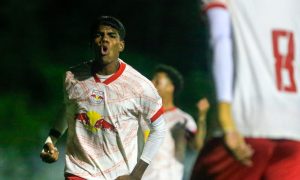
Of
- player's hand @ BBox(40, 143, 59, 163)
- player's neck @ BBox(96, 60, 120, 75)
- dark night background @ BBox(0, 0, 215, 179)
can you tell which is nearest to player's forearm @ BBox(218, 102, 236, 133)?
player's neck @ BBox(96, 60, 120, 75)

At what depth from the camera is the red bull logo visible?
16.3 ft

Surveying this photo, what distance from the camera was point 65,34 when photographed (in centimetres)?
751

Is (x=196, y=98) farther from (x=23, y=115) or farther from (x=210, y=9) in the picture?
(x=210, y=9)

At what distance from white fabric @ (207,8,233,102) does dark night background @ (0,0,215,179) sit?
273cm

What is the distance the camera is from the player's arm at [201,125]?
6.55 metres

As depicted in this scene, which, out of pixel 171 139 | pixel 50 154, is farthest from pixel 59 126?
pixel 171 139

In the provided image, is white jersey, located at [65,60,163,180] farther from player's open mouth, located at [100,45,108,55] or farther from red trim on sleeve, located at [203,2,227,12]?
red trim on sleeve, located at [203,2,227,12]

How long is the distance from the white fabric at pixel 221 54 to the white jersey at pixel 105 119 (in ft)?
2.38

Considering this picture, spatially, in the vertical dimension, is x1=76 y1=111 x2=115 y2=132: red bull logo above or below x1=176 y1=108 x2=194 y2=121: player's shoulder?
above

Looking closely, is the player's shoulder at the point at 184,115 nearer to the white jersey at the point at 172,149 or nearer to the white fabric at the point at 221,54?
the white jersey at the point at 172,149

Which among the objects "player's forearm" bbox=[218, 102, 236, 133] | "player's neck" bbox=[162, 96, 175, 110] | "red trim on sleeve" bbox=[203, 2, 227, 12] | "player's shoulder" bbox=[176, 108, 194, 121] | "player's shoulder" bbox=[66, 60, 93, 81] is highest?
"red trim on sleeve" bbox=[203, 2, 227, 12]

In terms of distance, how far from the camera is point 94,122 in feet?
16.3

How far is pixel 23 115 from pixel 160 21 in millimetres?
1130

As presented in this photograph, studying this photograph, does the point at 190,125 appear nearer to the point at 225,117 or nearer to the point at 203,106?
the point at 203,106
